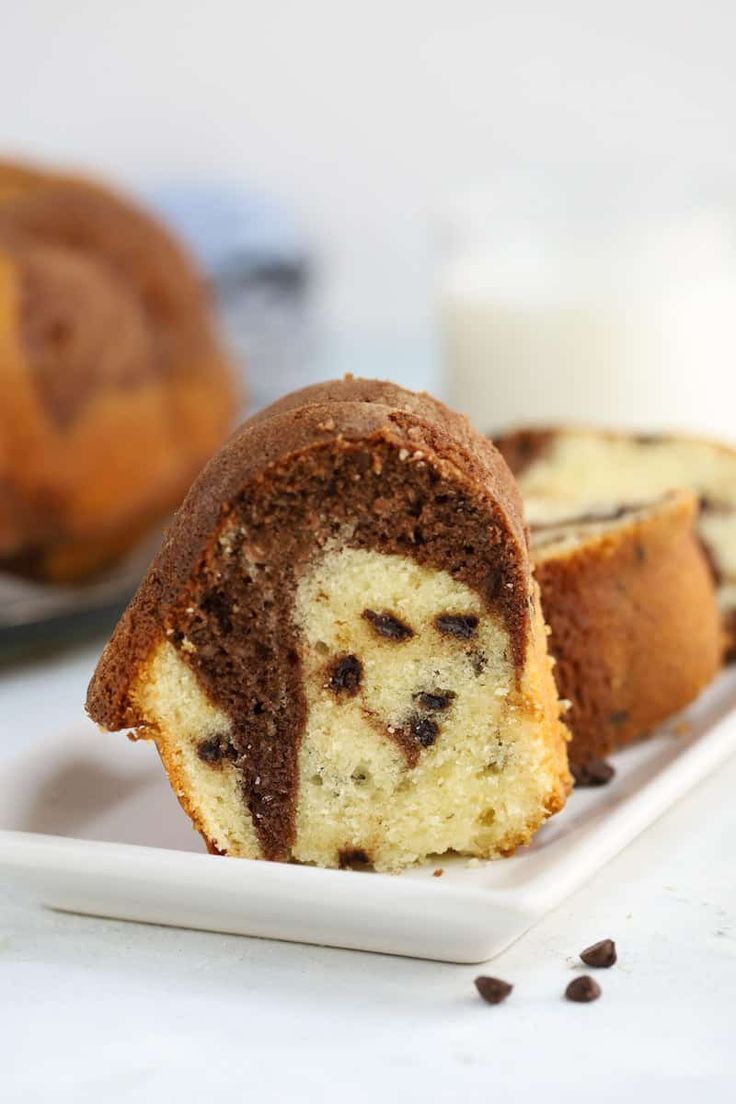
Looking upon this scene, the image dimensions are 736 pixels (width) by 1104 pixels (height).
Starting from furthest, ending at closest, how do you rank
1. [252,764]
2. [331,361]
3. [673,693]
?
[331,361], [673,693], [252,764]

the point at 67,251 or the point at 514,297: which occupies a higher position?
the point at 67,251

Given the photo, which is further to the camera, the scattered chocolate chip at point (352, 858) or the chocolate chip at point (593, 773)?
the chocolate chip at point (593, 773)

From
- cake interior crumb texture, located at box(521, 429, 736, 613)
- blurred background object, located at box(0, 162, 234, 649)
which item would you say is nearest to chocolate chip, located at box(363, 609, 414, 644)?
cake interior crumb texture, located at box(521, 429, 736, 613)

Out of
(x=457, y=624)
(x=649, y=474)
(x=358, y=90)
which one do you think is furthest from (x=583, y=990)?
(x=358, y=90)

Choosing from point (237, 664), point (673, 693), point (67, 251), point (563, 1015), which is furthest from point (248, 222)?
point (563, 1015)

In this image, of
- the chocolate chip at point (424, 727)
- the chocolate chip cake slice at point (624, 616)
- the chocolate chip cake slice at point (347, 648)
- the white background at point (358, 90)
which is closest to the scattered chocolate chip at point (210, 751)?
the chocolate chip cake slice at point (347, 648)

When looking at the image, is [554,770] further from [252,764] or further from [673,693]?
[673,693]

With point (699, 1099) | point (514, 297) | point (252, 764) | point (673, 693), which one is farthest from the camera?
point (514, 297)

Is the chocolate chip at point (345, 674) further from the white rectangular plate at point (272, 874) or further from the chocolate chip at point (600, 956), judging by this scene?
the chocolate chip at point (600, 956)
